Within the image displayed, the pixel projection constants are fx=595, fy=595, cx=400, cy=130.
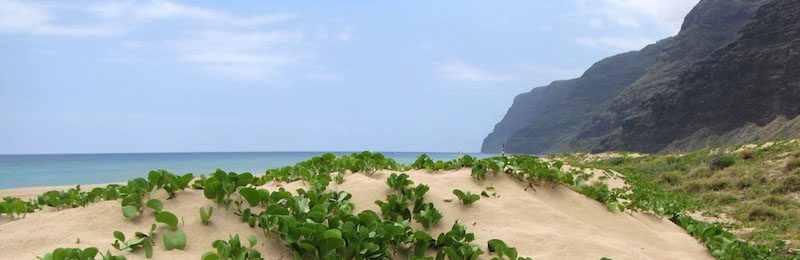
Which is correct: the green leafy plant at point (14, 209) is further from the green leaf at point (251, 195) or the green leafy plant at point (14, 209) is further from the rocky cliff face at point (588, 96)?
the rocky cliff face at point (588, 96)

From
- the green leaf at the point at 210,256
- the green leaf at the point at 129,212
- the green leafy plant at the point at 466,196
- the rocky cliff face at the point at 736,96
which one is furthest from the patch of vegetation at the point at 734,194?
the rocky cliff face at the point at 736,96

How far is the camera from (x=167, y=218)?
4.39 m

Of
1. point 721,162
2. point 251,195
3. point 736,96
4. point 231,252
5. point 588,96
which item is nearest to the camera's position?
point 231,252

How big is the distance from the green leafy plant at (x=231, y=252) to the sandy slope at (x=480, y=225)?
0.62ft

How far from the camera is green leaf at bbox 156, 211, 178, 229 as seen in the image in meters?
4.38

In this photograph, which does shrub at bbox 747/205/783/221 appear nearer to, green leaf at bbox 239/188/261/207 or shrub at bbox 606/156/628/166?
green leaf at bbox 239/188/261/207

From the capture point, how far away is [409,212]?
5.16 meters

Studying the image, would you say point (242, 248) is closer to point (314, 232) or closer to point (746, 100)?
point (314, 232)

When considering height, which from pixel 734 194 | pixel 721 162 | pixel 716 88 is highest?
pixel 716 88

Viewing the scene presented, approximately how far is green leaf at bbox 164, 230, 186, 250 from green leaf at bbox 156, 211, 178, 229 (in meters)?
0.10

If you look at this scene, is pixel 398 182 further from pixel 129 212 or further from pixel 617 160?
pixel 617 160

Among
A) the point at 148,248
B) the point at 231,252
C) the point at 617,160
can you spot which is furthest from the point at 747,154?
the point at 148,248

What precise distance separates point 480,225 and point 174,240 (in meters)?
2.59

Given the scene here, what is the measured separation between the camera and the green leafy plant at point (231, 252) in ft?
13.2
